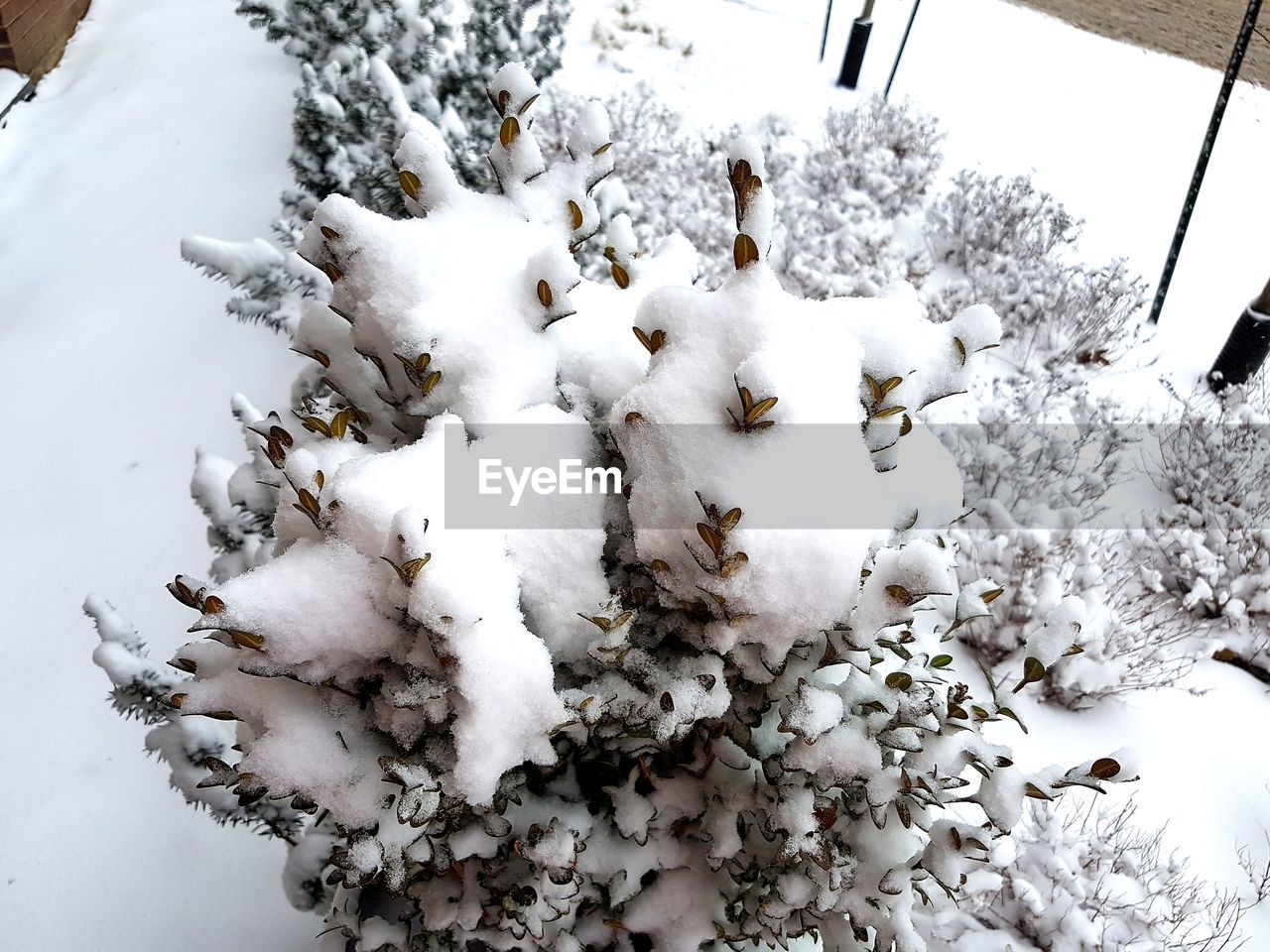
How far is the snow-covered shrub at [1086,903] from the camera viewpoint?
2.05 m

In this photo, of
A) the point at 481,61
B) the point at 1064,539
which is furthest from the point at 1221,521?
the point at 481,61

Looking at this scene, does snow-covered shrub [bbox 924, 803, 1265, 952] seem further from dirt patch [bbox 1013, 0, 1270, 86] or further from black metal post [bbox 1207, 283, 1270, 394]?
dirt patch [bbox 1013, 0, 1270, 86]

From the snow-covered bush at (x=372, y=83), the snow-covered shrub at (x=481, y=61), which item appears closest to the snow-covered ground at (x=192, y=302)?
the snow-covered bush at (x=372, y=83)

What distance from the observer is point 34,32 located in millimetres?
4797

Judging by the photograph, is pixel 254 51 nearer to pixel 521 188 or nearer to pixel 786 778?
pixel 521 188

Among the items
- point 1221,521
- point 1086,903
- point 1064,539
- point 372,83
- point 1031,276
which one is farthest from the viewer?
point 1031,276

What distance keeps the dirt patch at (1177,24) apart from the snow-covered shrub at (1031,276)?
7.79 ft

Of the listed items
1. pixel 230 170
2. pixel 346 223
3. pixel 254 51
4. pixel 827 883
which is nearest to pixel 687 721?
pixel 827 883

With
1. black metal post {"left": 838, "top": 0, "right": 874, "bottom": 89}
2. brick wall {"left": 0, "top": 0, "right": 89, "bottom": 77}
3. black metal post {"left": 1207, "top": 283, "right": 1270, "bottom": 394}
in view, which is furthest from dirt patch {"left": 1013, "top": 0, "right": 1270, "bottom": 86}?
brick wall {"left": 0, "top": 0, "right": 89, "bottom": 77}

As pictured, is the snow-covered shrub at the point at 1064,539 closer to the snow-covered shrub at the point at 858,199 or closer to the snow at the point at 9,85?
the snow-covered shrub at the point at 858,199

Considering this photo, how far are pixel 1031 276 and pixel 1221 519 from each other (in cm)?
164

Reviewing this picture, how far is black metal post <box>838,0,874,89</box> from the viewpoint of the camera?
18.7 ft

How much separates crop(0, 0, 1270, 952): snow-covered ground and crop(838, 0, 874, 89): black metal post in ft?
0.50

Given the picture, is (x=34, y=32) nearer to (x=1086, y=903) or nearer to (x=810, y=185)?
(x=810, y=185)
